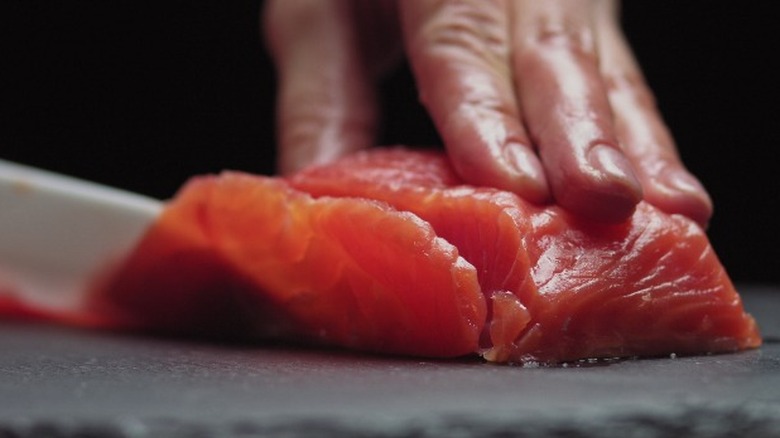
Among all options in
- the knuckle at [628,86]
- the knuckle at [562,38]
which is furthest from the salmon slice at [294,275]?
the knuckle at [628,86]

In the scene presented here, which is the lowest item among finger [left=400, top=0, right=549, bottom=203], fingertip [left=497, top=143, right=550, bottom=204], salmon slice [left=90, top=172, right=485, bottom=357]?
salmon slice [left=90, top=172, right=485, bottom=357]

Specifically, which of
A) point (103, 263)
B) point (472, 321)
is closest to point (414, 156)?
point (472, 321)

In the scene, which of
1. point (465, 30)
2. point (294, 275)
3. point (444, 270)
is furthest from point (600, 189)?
point (465, 30)

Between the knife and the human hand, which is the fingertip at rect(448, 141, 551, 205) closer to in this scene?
the human hand

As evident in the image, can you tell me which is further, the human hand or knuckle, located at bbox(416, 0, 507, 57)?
knuckle, located at bbox(416, 0, 507, 57)

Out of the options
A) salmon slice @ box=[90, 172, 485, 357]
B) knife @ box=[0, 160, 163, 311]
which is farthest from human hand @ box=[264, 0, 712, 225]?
knife @ box=[0, 160, 163, 311]

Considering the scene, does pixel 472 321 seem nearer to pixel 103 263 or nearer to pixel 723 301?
pixel 723 301
